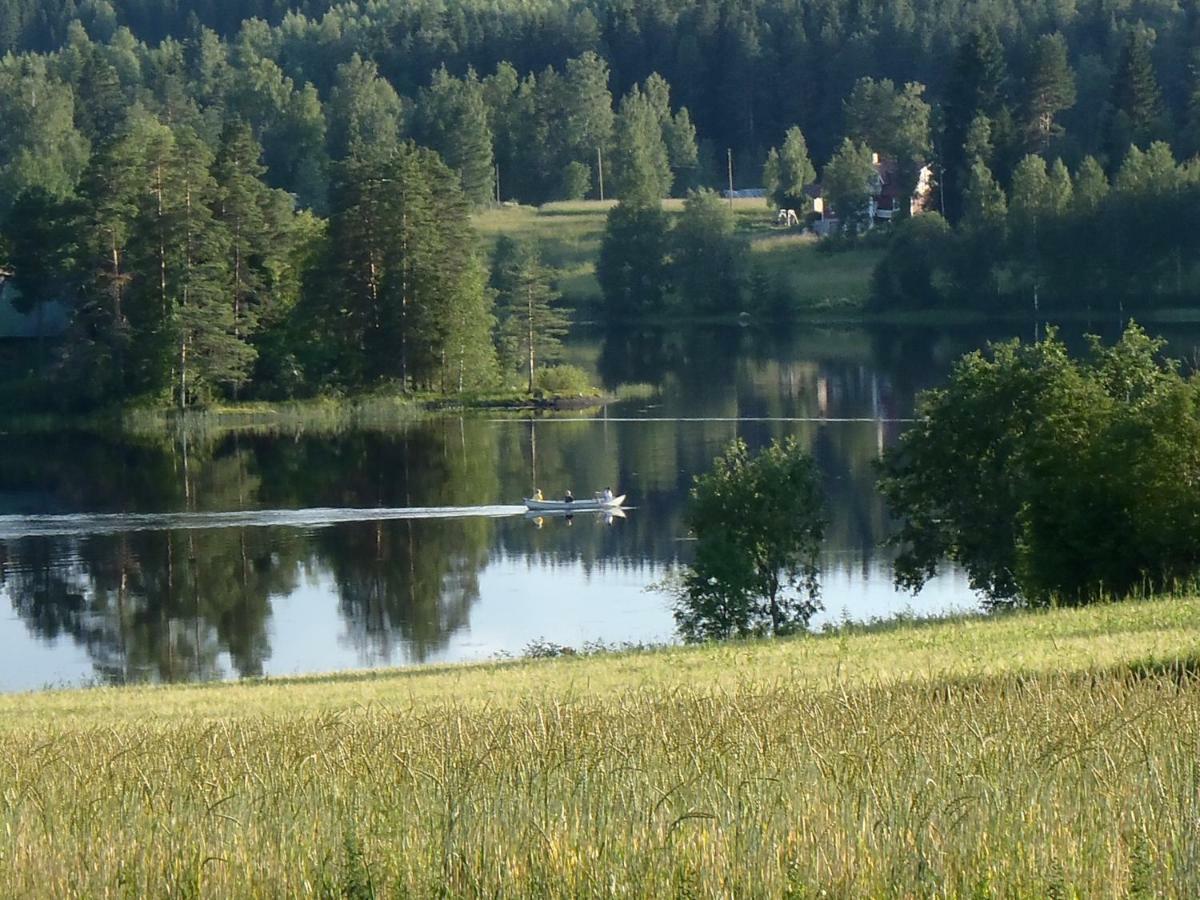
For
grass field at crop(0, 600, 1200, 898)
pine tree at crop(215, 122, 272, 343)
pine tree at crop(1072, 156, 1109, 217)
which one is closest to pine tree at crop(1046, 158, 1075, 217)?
→ pine tree at crop(1072, 156, 1109, 217)

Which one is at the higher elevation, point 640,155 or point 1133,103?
point 1133,103

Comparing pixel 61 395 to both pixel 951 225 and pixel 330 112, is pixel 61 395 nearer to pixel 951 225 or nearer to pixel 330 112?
pixel 951 225

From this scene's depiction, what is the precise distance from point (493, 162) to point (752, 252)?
3407cm

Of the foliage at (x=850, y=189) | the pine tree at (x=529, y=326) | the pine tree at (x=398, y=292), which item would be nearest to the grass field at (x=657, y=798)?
the pine tree at (x=398, y=292)

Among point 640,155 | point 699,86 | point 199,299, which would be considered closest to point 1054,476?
point 199,299

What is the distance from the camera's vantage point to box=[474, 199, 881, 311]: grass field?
12044 centimetres

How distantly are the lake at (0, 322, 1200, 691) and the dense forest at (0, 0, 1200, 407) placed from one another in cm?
746

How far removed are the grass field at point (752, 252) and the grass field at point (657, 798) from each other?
106858 millimetres

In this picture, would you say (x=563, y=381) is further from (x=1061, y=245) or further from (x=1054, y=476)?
(x=1054, y=476)

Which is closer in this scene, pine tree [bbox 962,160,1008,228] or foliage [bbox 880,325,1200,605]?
foliage [bbox 880,325,1200,605]

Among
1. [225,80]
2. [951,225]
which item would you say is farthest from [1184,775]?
[225,80]

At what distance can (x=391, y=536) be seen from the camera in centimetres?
4753

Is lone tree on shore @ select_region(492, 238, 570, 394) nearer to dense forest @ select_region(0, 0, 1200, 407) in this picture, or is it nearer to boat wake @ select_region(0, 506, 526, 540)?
dense forest @ select_region(0, 0, 1200, 407)

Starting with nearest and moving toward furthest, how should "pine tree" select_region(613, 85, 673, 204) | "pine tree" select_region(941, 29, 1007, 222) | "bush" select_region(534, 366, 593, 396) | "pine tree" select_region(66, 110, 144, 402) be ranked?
1. "pine tree" select_region(66, 110, 144, 402)
2. "bush" select_region(534, 366, 593, 396)
3. "pine tree" select_region(613, 85, 673, 204)
4. "pine tree" select_region(941, 29, 1007, 222)
